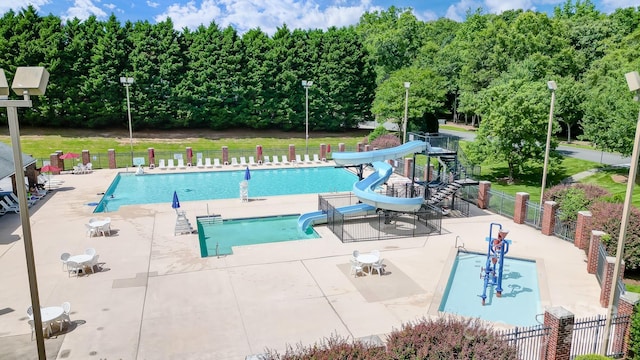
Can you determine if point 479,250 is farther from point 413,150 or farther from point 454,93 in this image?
point 454,93

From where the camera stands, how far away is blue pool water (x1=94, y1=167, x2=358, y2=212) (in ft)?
101

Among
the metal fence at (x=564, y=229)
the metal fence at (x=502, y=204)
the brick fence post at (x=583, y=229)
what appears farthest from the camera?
the metal fence at (x=502, y=204)

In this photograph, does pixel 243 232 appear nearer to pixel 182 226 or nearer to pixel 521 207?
pixel 182 226

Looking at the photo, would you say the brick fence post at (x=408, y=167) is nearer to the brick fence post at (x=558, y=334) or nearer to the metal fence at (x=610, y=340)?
the metal fence at (x=610, y=340)

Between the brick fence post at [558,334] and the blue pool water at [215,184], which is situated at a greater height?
the brick fence post at [558,334]

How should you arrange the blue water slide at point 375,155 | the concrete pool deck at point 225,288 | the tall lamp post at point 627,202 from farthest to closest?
the blue water slide at point 375,155 < the concrete pool deck at point 225,288 < the tall lamp post at point 627,202

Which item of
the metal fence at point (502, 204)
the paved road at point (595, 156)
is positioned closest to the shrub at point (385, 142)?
the paved road at point (595, 156)

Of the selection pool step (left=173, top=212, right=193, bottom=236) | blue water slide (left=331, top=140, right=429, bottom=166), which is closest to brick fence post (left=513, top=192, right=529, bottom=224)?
blue water slide (left=331, top=140, right=429, bottom=166)

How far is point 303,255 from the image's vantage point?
1906 cm

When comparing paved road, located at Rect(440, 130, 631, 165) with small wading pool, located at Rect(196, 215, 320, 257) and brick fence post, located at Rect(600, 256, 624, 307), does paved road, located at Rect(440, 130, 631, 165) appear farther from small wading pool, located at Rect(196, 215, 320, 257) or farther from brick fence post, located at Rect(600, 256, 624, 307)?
small wading pool, located at Rect(196, 215, 320, 257)

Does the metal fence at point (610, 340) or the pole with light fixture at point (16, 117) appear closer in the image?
the pole with light fixture at point (16, 117)

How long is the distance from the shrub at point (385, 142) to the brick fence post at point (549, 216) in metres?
21.6

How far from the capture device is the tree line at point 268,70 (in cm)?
5078

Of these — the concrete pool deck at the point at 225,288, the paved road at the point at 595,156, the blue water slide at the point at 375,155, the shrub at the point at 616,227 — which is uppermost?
the blue water slide at the point at 375,155
